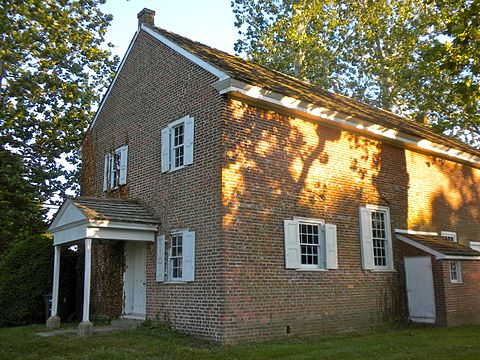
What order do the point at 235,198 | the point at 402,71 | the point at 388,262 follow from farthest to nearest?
the point at 402,71 → the point at 388,262 → the point at 235,198

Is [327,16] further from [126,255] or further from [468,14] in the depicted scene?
[126,255]

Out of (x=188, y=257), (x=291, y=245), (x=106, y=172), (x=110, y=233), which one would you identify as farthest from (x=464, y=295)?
(x=106, y=172)

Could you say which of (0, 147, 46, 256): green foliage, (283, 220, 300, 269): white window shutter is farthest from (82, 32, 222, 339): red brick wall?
(0, 147, 46, 256): green foliage

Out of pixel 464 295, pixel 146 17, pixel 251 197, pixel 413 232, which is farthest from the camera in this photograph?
pixel 146 17

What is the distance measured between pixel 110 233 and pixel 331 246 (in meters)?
5.75

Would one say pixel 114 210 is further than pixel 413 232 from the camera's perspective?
No

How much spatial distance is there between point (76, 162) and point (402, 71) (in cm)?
2019

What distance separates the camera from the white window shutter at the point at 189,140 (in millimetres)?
12305

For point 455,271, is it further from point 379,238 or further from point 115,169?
point 115,169

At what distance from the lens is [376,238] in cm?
1448

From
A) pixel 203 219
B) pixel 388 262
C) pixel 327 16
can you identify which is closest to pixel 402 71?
pixel 327 16

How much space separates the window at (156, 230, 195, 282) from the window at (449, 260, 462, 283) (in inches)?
306

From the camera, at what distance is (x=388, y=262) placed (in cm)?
1463

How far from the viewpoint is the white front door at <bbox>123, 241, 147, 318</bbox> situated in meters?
14.0
